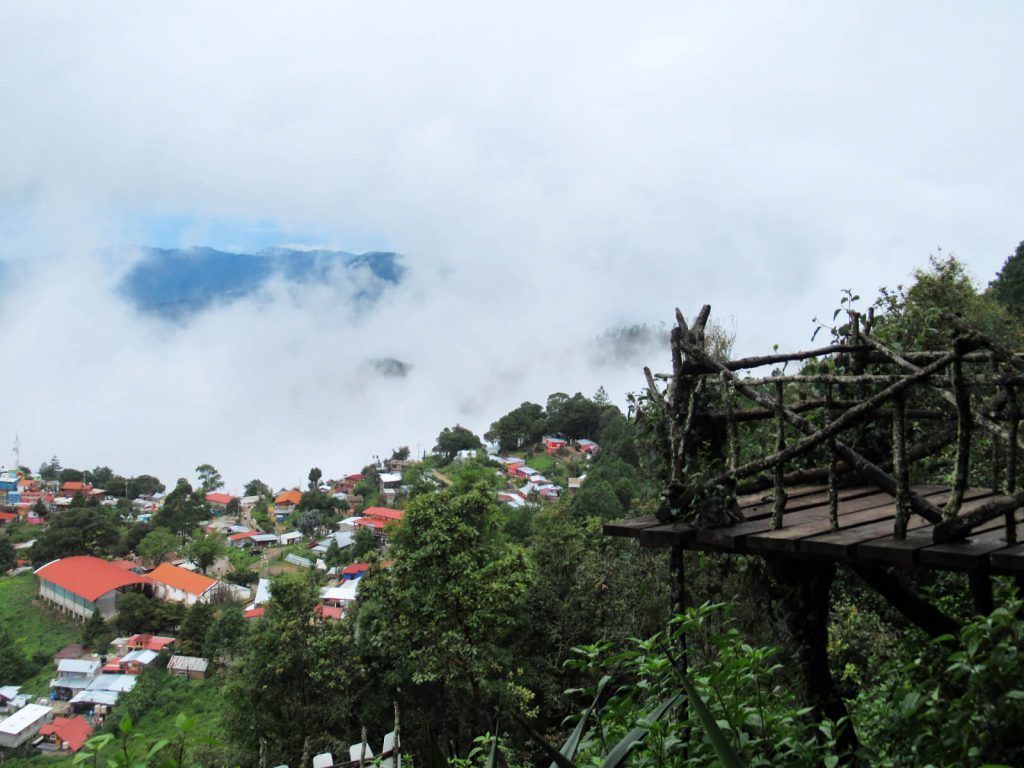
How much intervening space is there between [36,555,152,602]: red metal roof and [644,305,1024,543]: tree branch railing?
31.9 meters

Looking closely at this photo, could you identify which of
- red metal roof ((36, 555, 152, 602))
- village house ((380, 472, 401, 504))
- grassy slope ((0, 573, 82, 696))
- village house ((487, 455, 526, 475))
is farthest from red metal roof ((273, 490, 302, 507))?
grassy slope ((0, 573, 82, 696))

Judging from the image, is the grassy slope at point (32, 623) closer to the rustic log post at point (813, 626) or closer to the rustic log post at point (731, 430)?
the rustic log post at point (813, 626)

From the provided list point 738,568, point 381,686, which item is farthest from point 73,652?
point 738,568

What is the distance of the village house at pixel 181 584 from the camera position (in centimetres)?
3105

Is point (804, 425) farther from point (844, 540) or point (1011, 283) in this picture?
point (1011, 283)

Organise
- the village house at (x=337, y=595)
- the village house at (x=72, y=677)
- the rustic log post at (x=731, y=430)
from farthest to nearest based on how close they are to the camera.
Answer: the village house at (x=337, y=595), the village house at (x=72, y=677), the rustic log post at (x=731, y=430)

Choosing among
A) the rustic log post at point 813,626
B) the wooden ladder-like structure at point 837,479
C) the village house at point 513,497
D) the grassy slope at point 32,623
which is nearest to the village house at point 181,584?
the grassy slope at point 32,623

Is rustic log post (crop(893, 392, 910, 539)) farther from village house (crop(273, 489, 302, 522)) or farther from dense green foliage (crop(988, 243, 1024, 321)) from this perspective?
village house (crop(273, 489, 302, 522))

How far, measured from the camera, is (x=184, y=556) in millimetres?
36094

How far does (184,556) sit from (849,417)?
1530 inches

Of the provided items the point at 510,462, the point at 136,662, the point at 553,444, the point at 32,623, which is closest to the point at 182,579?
the point at 32,623

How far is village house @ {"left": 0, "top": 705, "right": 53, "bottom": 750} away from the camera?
20.1 meters

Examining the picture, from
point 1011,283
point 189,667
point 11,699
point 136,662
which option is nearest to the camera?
point 1011,283

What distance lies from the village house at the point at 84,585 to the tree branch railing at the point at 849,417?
31586 mm
